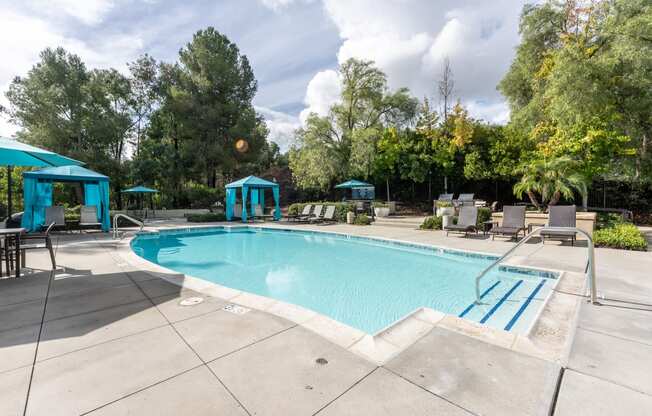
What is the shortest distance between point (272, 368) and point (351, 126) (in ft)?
63.6

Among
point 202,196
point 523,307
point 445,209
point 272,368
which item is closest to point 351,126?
point 445,209

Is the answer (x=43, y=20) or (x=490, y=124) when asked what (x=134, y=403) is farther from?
(x=490, y=124)

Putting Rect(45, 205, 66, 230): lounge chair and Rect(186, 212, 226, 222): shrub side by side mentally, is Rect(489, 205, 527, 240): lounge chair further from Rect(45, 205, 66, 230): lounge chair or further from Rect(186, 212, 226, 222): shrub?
Rect(45, 205, 66, 230): lounge chair

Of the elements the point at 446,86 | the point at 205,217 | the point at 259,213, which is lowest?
the point at 205,217

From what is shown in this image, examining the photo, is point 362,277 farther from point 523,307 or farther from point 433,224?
point 433,224

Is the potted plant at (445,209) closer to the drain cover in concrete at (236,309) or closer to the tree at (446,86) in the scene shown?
the tree at (446,86)

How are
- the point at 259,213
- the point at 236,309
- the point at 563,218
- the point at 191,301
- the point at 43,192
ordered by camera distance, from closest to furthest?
A: the point at 236,309
the point at 191,301
the point at 563,218
the point at 43,192
the point at 259,213

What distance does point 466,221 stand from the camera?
31.1ft

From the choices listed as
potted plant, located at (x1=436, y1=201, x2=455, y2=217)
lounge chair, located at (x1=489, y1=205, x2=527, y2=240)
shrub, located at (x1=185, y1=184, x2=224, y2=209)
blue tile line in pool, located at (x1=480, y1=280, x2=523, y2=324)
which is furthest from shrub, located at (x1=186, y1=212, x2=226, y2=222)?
blue tile line in pool, located at (x1=480, y1=280, x2=523, y2=324)

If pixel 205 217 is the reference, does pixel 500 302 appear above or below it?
below

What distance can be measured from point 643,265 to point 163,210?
2213cm

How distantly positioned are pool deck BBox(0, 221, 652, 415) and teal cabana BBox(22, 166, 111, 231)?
9.39m

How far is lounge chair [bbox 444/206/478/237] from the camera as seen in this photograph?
30.1 ft

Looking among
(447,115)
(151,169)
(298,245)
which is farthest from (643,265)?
(151,169)
